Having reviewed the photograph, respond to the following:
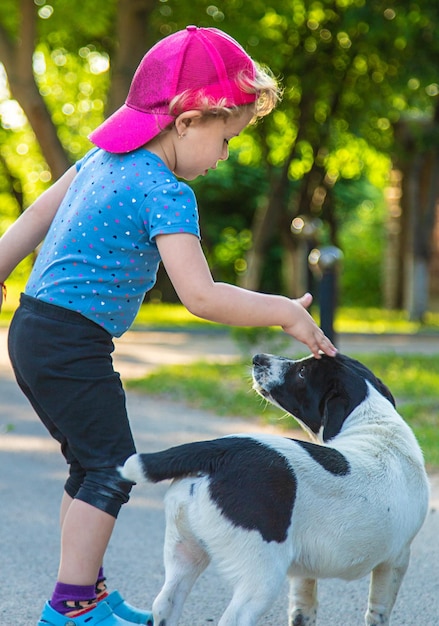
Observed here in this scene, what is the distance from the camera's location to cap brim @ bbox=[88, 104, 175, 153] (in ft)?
10.1

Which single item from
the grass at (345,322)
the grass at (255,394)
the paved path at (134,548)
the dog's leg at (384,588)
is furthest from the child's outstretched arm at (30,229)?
the grass at (345,322)

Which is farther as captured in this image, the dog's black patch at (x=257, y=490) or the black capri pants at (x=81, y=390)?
the black capri pants at (x=81, y=390)

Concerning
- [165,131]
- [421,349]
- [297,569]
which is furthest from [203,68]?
[421,349]

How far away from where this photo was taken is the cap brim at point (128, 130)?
308cm

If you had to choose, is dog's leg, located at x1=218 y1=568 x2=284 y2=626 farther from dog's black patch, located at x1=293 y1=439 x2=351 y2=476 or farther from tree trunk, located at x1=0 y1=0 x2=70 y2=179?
tree trunk, located at x1=0 y1=0 x2=70 y2=179

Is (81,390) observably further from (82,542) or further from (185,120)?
(185,120)

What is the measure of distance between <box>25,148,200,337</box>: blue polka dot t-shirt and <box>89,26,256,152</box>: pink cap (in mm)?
72

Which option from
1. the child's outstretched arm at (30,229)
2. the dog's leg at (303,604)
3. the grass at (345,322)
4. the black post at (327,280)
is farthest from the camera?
the grass at (345,322)

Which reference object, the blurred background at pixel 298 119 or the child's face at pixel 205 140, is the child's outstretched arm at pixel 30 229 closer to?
the child's face at pixel 205 140

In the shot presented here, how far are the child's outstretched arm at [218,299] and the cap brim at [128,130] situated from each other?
1.13 feet

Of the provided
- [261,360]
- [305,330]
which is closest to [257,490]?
[305,330]

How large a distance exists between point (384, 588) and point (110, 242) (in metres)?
1.35

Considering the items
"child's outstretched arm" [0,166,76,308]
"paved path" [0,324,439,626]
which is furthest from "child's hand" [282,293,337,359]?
"paved path" [0,324,439,626]

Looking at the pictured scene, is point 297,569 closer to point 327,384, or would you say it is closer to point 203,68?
point 327,384
